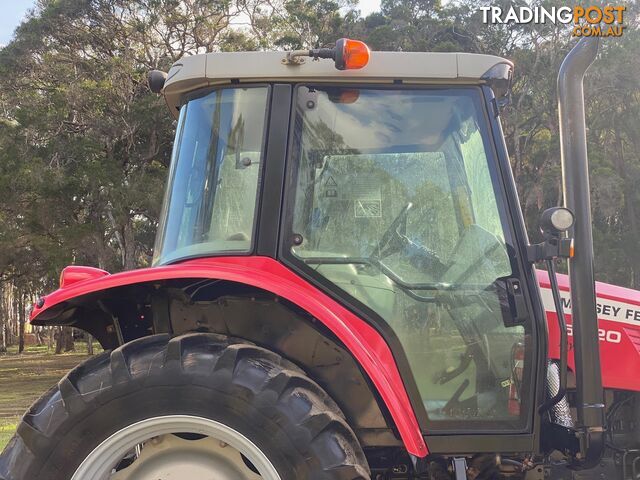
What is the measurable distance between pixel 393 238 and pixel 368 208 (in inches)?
6.0

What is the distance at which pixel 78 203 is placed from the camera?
18.0 metres

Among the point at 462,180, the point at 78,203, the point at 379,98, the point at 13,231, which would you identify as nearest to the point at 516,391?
the point at 462,180

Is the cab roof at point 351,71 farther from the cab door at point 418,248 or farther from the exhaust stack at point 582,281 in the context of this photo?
the exhaust stack at point 582,281

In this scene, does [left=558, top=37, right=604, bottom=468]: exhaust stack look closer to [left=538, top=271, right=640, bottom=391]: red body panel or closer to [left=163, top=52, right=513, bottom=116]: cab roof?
[left=163, top=52, right=513, bottom=116]: cab roof

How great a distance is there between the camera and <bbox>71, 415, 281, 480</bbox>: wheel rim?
2.04 m

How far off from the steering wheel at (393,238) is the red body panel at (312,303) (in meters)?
0.27

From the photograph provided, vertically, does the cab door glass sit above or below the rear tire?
above

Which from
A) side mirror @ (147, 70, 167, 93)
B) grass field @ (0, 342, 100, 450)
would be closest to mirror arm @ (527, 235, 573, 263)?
side mirror @ (147, 70, 167, 93)

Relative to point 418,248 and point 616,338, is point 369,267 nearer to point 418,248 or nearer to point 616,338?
point 418,248

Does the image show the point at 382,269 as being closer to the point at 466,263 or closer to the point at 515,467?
the point at 466,263

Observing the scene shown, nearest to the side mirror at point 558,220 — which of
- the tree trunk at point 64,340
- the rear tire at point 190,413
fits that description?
the rear tire at point 190,413

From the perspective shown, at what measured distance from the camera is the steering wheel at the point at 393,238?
236 centimetres

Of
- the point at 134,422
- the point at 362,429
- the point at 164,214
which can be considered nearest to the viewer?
the point at 134,422

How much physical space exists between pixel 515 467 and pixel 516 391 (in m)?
0.40
